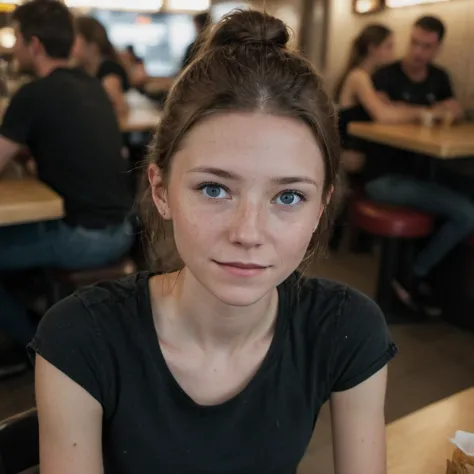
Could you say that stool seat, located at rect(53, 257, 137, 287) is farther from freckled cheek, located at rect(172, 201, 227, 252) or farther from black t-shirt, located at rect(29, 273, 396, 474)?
freckled cheek, located at rect(172, 201, 227, 252)

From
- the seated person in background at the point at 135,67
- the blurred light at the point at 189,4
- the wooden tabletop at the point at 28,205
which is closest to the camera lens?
the wooden tabletop at the point at 28,205

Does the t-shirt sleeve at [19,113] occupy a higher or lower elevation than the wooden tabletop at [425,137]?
higher

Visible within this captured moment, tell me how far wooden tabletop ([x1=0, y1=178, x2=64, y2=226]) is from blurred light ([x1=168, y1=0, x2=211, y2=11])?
658cm

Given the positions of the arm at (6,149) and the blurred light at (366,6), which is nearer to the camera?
the arm at (6,149)

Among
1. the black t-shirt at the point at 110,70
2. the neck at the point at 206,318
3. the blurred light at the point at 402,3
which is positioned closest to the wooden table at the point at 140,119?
the black t-shirt at the point at 110,70

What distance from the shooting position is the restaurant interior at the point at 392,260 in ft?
3.47

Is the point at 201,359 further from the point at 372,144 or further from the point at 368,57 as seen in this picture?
the point at 368,57

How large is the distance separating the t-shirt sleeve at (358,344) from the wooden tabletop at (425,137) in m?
2.04

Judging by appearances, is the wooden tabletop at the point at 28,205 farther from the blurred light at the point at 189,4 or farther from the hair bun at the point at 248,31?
the blurred light at the point at 189,4

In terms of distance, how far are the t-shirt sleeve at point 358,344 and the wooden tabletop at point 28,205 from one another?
1.32m

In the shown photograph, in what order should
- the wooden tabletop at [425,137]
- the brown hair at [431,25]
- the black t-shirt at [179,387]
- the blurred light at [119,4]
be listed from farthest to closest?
the blurred light at [119,4] → the brown hair at [431,25] → the wooden tabletop at [425,137] → the black t-shirt at [179,387]

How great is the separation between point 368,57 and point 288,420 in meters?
3.79

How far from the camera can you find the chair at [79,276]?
2.48 metres

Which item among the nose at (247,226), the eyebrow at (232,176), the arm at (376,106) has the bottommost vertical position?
the arm at (376,106)
